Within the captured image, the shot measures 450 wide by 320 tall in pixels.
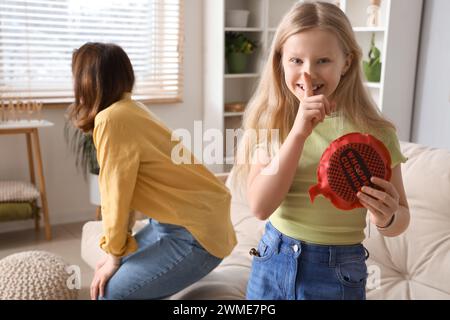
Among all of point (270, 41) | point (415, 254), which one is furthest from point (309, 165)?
point (270, 41)

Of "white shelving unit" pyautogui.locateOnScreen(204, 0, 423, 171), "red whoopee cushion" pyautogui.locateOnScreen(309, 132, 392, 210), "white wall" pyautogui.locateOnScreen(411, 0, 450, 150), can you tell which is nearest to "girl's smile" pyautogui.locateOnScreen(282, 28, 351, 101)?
"red whoopee cushion" pyautogui.locateOnScreen(309, 132, 392, 210)

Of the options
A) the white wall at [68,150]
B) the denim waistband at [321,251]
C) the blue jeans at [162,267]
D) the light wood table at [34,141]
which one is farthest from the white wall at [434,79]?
the light wood table at [34,141]

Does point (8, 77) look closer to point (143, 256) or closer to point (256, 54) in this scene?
point (256, 54)

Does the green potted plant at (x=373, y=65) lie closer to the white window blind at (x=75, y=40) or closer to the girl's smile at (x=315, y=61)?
the white window blind at (x=75, y=40)

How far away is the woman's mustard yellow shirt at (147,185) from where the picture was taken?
1.42m

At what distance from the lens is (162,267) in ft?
4.84

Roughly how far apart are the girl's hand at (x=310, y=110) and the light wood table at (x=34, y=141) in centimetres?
267

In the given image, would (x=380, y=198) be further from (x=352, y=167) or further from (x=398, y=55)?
(x=398, y=55)

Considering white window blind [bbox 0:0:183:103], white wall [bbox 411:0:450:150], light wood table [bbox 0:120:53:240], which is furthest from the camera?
white window blind [bbox 0:0:183:103]

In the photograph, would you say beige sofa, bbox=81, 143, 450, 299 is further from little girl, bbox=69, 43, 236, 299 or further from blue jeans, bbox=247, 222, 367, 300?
blue jeans, bbox=247, 222, 367, 300

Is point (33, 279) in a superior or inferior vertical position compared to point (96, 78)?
inferior

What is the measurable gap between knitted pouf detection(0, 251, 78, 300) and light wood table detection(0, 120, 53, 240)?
4.78 feet

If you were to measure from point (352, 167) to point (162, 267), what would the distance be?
0.83m

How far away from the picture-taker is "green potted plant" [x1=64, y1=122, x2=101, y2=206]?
3.43 metres
